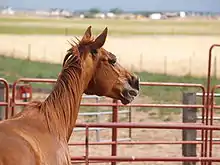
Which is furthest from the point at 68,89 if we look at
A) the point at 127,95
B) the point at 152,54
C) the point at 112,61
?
the point at 152,54

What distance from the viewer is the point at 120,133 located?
13141 mm

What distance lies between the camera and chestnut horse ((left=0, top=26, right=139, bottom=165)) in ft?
15.1

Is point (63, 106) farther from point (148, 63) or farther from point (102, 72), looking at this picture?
point (148, 63)

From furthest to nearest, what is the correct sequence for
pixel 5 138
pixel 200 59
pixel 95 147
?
1. pixel 200 59
2. pixel 95 147
3. pixel 5 138

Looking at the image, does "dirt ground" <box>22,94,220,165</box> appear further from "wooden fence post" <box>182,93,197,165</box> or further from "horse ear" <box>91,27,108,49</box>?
"horse ear" <box>91,27,108,49</box>

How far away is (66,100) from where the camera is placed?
5.39 metres

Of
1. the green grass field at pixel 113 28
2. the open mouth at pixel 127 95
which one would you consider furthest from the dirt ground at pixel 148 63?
the green grass field at pixel 113 28

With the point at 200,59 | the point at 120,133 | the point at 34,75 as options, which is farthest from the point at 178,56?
the point at 120,133

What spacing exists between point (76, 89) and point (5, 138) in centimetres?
105

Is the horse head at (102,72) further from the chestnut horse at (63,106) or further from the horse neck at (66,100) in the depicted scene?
the horse neck at (66,100)

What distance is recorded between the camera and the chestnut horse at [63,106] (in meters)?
4.59

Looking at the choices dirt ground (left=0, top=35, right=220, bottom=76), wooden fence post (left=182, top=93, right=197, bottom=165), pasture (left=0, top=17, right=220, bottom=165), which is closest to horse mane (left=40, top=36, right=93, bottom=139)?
wooden fence post (left=182, top=93, right=197, bottom=165)

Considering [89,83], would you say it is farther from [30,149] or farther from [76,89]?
[30,149]

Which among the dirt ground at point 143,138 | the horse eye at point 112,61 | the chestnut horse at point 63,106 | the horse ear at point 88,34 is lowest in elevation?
the dirt ground at point 143,138
